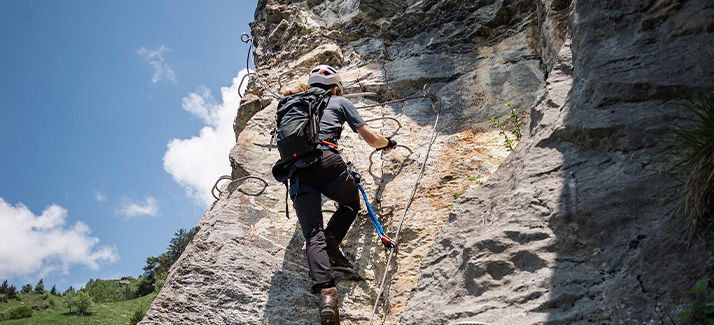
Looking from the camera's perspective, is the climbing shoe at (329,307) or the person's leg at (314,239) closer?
the climbing shoe at (329,307)

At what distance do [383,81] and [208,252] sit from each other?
3.94 m

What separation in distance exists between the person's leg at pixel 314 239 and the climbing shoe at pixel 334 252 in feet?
1.01

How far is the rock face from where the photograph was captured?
3.13 metres

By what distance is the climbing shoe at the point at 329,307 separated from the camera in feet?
13.6

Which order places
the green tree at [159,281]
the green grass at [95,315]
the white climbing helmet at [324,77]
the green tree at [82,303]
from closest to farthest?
the white climbing helmet at [324,77] → the green grass at [95,315] → the green tree at [82,303] → the green tree at [159,281]

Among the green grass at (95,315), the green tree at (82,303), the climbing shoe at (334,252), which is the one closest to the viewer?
the climbing shoe at (334,252)

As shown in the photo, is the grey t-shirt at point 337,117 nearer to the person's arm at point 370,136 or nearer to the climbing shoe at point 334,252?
the person's arm at point 370,136


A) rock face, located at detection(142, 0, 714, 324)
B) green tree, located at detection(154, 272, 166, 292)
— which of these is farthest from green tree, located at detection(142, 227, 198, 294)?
rock face, located at detection(142, 0, 714, 324)

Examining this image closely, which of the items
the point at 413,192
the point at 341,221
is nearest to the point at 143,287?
the point at 413,192

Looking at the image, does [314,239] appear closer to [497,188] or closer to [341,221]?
[341,221]

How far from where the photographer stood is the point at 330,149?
16.4ft

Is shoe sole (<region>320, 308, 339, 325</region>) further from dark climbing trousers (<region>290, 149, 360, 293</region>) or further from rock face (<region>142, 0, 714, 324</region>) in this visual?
rock face (<region>142, 0, 714, 324</region>)

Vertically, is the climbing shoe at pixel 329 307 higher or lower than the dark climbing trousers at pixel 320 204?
lower

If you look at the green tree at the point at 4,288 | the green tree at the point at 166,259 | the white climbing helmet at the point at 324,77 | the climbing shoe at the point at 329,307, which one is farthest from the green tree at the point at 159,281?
the climbing shoe at the point at 329,307
